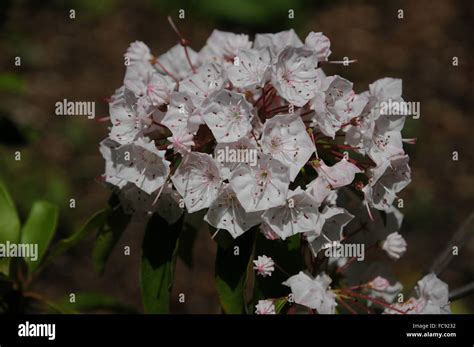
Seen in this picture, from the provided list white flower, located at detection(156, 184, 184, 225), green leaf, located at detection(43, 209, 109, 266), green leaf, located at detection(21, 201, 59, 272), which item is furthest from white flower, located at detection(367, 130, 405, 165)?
green leaf, located at detection(21, 201, 59, 272)

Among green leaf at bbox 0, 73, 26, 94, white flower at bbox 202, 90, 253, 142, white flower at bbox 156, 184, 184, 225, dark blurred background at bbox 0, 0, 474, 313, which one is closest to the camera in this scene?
white flower at bbox 202, 90, 253, 142

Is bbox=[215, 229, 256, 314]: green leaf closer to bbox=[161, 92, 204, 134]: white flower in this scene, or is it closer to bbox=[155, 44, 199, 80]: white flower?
bbox=[161, 92, 204, 134]: white flower

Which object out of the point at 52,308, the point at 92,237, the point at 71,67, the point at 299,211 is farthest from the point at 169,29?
the point at 299,211

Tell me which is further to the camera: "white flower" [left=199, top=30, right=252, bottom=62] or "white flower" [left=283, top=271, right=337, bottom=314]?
"white flower" [left=199, top=30, right=252, bottom=62]

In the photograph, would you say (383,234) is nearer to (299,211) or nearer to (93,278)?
(299,211)

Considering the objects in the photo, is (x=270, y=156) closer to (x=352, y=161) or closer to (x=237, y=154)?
(x=237, y=154)

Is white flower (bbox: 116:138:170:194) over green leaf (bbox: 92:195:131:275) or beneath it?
over

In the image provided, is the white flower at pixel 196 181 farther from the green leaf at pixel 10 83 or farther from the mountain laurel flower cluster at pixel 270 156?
the green leaf at pixel 10 83
